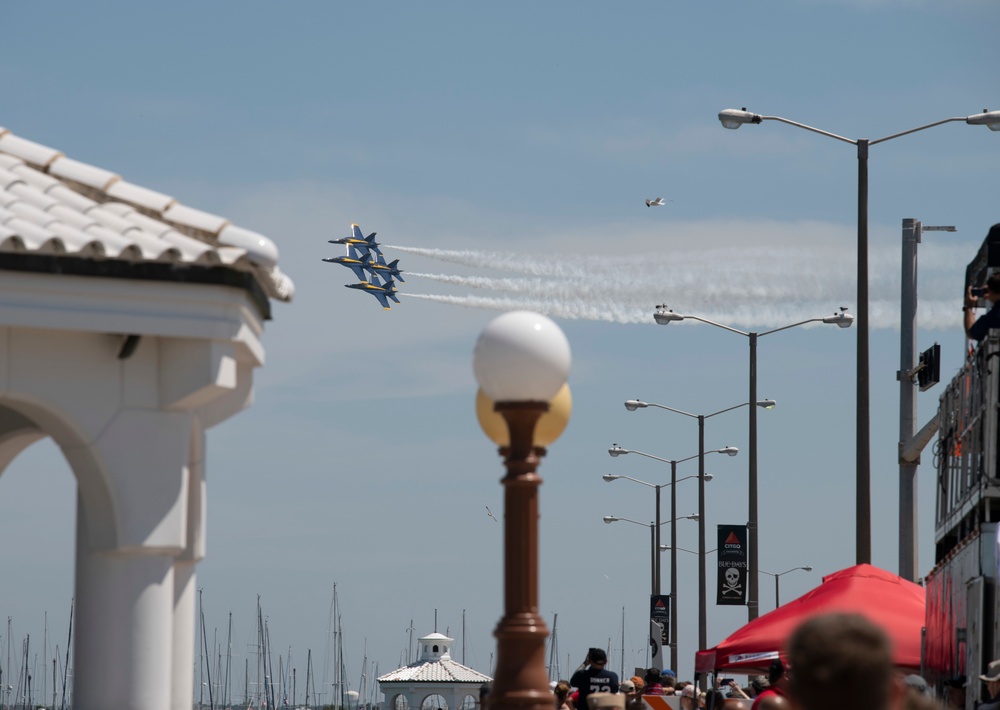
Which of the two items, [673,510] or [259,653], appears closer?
[673,510]

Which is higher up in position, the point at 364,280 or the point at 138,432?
the point at 364,280

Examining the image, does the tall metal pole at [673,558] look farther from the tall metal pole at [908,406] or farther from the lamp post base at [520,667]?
the lamp post base at [520,667]

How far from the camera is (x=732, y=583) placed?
125 feet

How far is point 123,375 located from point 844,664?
5.64m

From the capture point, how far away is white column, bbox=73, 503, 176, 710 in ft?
27.8

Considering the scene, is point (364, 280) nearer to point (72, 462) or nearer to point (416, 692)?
point (416, 692)

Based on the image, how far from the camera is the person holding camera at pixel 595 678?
17.1 m

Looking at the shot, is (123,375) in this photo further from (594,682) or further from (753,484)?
(753,484)

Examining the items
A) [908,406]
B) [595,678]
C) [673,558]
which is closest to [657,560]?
[673,558]

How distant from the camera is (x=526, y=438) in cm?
782

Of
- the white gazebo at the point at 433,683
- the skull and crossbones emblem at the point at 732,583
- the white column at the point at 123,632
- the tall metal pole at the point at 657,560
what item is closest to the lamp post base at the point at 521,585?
the white column at the point at 123,632

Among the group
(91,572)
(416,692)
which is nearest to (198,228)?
(91,572)

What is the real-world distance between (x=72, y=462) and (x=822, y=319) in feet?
102

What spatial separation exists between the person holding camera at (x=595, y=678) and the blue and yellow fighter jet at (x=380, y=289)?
210ft
